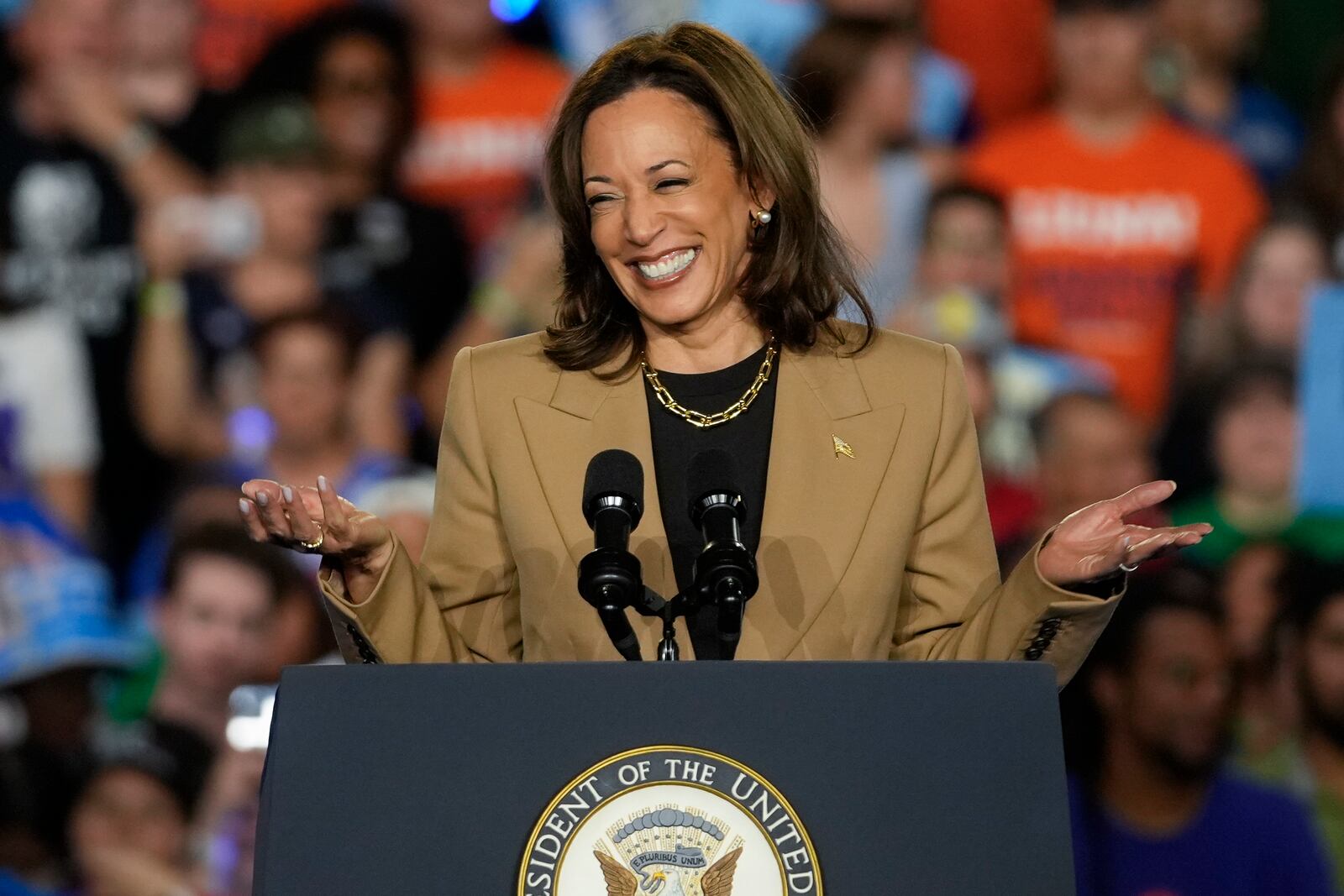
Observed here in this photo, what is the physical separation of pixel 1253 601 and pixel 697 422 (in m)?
2.91

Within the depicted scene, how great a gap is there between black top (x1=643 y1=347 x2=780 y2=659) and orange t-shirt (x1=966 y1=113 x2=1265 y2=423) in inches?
101

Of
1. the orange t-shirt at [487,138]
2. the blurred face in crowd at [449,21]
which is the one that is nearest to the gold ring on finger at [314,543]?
the orange t-shirt at [487,138]

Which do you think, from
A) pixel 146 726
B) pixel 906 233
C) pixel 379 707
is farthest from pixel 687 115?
pixel 146 726

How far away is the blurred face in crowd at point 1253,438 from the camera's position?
449 cm

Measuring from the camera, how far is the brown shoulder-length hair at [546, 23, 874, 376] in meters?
2.05

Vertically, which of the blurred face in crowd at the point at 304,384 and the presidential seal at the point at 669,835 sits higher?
the blurred face in crowd at the point at 304,384

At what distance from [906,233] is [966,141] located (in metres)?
0.34

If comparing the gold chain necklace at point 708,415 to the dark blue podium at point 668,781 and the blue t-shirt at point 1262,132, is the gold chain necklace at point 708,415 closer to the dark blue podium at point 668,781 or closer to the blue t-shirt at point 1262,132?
the dark blue podium at point 668,781

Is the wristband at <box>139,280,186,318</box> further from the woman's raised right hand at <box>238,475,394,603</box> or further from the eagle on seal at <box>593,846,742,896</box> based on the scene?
the eagle on seal at <box>593,846,742,896</box>

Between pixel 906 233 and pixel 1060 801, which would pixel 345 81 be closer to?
pixel 906 233

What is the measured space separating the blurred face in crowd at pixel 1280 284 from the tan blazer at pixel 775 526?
2733 mm

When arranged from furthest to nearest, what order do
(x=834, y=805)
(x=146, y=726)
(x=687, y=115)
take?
(x=146, y=726) < (x=687, y=115) < (x=834, y=805)

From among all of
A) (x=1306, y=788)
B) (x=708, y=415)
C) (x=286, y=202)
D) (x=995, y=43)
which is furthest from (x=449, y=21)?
(x=1306, y=788)

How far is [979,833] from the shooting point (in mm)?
1321
